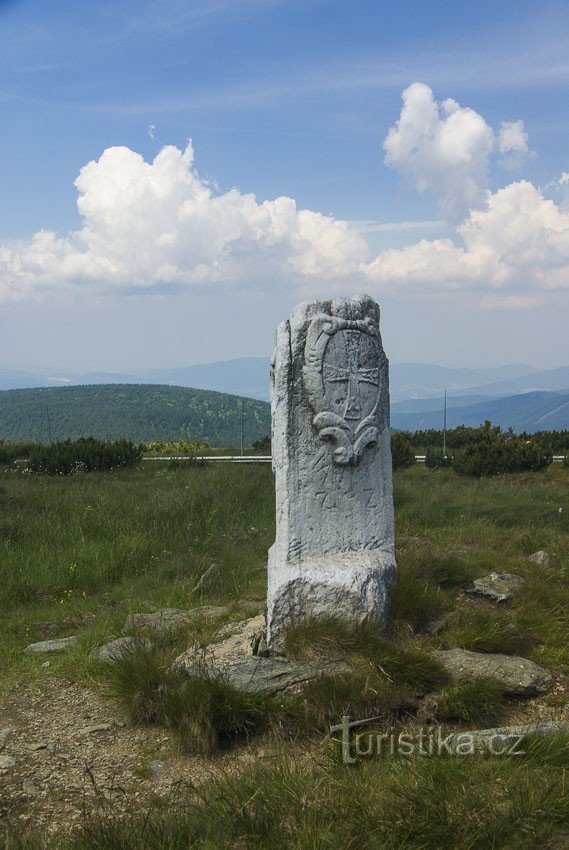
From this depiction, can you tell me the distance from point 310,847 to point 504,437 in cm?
1841

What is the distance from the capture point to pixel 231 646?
19.3 ft

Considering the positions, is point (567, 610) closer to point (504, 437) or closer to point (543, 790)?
point (543, 790)

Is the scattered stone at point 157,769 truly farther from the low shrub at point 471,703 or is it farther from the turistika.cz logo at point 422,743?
the low shrub at point 471,703

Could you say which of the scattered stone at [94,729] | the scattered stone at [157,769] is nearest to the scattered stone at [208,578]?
the scattered stone at [94,729]

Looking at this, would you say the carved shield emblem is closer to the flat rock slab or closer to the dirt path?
the flat rock slab

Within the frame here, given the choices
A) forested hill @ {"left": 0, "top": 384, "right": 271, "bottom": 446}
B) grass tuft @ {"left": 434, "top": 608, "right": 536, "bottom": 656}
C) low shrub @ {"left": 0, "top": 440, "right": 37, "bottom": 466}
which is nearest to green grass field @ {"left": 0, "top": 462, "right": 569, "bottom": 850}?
grass tuft @ {"left": 434, "top": 608, "right": 536, "bottom": 656}

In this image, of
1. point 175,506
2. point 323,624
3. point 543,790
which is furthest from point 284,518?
point 175,506

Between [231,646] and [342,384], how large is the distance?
226cm

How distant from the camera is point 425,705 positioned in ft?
15.6

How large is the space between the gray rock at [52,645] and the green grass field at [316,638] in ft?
0.44

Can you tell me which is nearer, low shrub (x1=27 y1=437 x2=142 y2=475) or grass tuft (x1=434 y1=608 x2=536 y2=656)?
grass tuft (x1=434 y1=608 x2=536 y2=656)

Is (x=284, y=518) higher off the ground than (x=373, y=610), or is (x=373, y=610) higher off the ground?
(x=284, y=518)

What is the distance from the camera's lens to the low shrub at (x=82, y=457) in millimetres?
15852

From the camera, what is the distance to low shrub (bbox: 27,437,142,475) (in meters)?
15.9
